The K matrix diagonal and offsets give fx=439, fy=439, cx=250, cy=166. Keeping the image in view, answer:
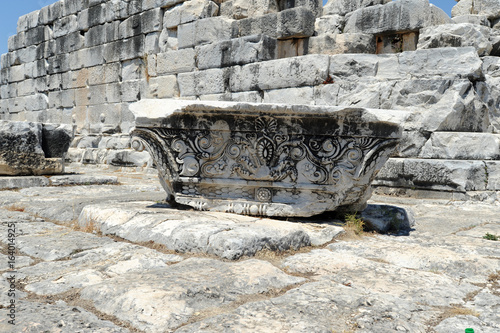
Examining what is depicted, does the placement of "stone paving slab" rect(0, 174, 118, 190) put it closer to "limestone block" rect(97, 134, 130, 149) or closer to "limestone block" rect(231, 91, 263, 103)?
"limestone block" rect(231, 91, 263, 103)

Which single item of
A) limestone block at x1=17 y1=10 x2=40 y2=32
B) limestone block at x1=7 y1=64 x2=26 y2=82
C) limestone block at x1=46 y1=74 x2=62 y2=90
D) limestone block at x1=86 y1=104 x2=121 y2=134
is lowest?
limestone block at x1=86 y1=104 x2=121 y2=134

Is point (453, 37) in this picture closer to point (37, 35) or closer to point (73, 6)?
point (73, 6)

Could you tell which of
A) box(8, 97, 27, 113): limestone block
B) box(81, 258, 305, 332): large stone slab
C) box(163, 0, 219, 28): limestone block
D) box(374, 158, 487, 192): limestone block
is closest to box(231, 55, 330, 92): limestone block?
box(163, 0, 219, 28): limestone block

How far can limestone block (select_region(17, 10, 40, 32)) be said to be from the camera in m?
13.1

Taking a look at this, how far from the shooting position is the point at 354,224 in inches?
146

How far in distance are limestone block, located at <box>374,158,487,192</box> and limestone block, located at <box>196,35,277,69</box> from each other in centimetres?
292

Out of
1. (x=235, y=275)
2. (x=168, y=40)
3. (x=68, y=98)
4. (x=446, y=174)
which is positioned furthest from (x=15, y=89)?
(x=235, y=275)

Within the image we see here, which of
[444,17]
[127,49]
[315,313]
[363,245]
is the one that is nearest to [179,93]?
[127,49]

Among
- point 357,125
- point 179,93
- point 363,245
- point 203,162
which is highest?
point 179,93

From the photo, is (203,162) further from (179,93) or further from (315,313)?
(179,93)

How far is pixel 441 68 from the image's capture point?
5887mm

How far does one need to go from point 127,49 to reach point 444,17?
685cm

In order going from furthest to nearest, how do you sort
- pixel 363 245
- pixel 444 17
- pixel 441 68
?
pixel 444 17 → pixel 441 68 → pixel 363 245

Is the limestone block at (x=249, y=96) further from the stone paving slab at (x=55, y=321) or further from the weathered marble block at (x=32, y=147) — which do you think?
the stone paving slab at (x=55, y=321)
